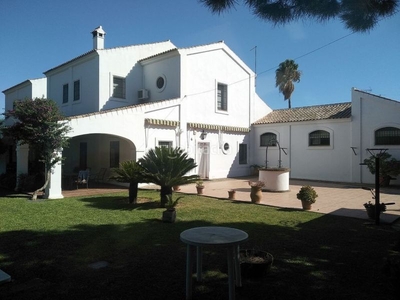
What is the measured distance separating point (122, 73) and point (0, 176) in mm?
9546

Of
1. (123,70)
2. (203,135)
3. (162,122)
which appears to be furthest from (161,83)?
(203,135)

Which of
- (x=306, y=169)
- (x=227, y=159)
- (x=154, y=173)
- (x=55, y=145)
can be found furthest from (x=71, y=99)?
(x=306, y=169)

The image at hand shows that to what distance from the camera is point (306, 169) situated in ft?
68.1

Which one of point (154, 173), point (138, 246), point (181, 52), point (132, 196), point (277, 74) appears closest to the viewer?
point (138, 246)

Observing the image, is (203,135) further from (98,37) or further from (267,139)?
(98,37)

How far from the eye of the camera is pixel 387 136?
1745 cm

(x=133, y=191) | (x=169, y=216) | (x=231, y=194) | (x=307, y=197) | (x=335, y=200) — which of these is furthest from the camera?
(x=231, y=194)

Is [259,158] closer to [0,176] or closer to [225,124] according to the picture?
[225,124]

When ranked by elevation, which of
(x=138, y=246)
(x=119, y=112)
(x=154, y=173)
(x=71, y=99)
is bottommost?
(x=138, y=246)

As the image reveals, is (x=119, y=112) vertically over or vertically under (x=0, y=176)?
over

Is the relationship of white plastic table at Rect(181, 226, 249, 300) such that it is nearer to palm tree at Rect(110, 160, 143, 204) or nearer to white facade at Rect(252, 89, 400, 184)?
palm tree at Rect(110, 160, 143, 204)

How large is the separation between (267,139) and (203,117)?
6213 mm

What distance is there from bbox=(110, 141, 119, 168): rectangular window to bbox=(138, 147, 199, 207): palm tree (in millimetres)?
7767

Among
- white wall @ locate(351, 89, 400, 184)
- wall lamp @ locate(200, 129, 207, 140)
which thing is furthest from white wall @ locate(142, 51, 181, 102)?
white wall @ locate(351, 89, 400, 184)
